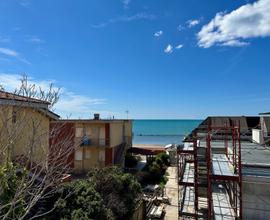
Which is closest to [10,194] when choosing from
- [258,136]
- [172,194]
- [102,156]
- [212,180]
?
[212,180]

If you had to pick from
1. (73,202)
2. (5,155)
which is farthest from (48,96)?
(73,202)

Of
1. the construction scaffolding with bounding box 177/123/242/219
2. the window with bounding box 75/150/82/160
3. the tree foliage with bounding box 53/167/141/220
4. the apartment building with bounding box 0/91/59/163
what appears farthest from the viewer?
the window with bounding box 75/150/82/160

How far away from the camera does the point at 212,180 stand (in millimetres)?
13258

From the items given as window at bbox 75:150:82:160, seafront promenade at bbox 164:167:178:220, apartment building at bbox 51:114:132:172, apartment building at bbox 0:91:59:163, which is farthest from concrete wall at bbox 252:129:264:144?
window at bbox 75:150:82:160

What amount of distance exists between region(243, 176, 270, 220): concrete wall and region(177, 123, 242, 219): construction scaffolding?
1.08ft

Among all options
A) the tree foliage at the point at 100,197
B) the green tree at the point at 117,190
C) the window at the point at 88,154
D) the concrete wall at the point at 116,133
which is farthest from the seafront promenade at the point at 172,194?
the window at the point at 88,154

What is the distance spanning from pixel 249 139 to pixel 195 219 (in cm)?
1314

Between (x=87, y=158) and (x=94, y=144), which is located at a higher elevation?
(x=94, y=144)

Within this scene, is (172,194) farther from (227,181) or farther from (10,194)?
(10,194)

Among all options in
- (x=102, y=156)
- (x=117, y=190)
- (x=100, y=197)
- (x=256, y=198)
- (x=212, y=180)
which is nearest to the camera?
(x=256, y=198)

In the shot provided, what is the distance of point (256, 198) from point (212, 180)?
7.74 ft

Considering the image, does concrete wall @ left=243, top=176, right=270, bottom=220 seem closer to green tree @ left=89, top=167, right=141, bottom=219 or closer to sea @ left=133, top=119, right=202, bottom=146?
green tree @ left=89, top=167, right=141, bottom=219

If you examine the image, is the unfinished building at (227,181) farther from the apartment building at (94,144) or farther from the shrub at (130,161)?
the shrub at (130,161)

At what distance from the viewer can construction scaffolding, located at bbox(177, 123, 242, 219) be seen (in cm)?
1234
